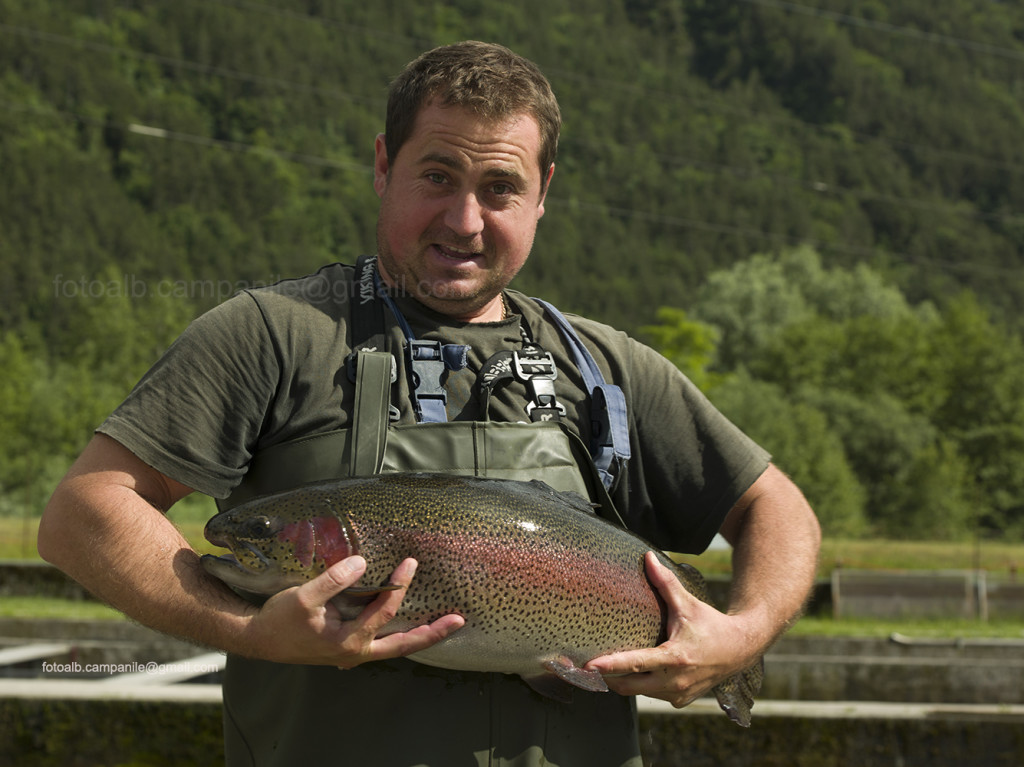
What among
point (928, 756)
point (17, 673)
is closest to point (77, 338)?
point (17, 673)

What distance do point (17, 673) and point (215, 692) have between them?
4487 mm

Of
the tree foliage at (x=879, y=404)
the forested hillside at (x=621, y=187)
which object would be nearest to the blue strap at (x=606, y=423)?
the tree foliage at (x=879, y=404)

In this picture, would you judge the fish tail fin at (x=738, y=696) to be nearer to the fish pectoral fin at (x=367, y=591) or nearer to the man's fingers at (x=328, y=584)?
the fish pectoral fin at (x=367, y=591)

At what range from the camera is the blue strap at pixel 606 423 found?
10.6 ft

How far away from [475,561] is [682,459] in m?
0.93

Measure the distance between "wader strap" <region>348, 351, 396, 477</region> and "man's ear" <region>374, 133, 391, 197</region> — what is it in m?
0.66

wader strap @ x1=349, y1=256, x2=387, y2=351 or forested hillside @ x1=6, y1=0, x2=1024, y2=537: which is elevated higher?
wader strap @ x1=349, y1=256, x2=387, y2=351

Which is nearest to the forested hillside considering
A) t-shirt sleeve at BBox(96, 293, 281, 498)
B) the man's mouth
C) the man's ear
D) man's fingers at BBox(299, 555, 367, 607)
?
the man's ear

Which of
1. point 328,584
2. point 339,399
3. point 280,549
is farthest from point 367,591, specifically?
point 339,399

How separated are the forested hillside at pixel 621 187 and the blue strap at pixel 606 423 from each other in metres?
47.4

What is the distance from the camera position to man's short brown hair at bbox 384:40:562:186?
3197mm

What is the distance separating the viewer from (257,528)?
266 cm

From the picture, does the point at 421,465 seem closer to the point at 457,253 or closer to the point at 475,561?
the point at 475,561

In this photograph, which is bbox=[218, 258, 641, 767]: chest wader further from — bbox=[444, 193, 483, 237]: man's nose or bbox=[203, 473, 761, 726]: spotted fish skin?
bbox=[444, 193, 483, 237]: man's nose
